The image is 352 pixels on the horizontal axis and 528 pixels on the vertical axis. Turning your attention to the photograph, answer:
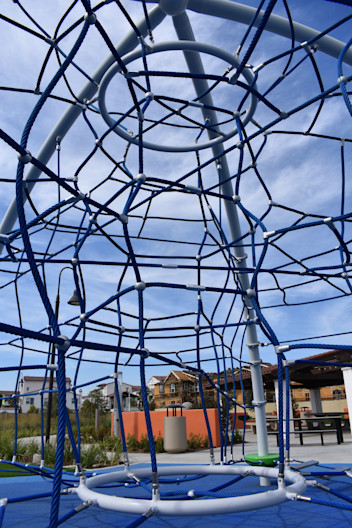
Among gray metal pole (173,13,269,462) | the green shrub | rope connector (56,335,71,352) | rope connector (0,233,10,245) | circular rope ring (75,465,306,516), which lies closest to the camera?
rope connector (56,335,71,352)

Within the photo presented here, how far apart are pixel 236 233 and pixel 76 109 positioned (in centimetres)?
272

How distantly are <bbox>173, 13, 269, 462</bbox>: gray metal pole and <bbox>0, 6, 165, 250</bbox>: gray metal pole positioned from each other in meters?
0.37

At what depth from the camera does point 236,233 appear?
18.9 ft

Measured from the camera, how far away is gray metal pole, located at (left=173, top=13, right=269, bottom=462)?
4969mm

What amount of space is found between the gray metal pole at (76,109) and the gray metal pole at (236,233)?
367 millimetres

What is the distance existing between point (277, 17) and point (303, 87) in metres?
1.07

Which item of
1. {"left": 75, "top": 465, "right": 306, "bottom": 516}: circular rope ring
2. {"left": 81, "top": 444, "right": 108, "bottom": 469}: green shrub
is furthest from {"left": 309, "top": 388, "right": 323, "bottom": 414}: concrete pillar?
{"left": 75, "top": 465, "right": 306, "bottom": 516}: circular rope ring

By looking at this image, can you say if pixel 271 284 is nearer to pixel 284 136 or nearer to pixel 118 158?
pixel 284 136

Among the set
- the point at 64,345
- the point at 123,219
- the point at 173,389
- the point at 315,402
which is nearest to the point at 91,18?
the point at 123,219

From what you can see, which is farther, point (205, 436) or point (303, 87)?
point (205, 436)

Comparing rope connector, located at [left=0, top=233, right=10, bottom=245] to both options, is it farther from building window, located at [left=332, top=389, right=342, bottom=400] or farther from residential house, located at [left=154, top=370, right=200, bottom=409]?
residential house, located at [left=154, top=370, right=200, bottom=409]

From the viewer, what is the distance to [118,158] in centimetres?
650

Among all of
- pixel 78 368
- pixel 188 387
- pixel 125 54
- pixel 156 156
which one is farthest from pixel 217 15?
pixel 188 387

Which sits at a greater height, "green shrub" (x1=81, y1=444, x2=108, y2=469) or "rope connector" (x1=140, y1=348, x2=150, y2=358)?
"rope connector" (x1=140, y1=348, x2=150, y2=358)
